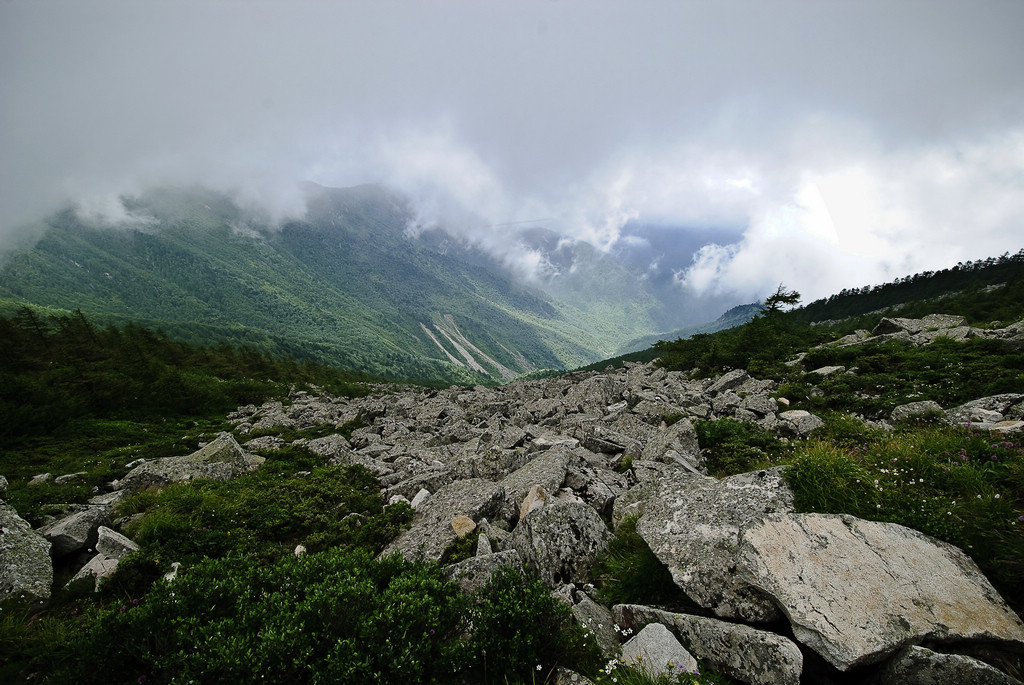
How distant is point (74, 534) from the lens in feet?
29.0

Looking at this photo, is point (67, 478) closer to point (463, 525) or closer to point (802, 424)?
point (463, 525)

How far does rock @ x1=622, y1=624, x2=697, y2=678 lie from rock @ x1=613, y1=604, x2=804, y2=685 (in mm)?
207

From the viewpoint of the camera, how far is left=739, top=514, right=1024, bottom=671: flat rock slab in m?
3.93

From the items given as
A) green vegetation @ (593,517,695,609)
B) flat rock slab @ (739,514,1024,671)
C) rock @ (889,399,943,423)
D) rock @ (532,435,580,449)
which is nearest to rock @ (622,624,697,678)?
green vegetation @ (593,517,695,609)

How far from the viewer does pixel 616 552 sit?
6508 millimetres

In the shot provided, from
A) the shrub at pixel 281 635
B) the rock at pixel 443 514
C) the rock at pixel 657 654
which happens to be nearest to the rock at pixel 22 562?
the shrub at pixel 281 635

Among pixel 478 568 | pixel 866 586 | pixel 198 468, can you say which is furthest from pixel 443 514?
pixel 198 468

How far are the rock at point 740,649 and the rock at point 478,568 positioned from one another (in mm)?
2364

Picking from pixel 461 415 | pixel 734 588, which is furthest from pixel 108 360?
pixel 734 588

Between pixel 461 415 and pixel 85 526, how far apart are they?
18.3m

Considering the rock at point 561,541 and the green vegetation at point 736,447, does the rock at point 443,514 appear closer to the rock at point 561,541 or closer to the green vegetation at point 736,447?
the rock at point 561,541

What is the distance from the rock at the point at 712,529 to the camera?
15.2ft

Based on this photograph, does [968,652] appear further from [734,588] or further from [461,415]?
[461,415]

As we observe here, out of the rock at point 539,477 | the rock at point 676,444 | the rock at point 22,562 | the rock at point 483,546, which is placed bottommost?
the rock at point 22,562
